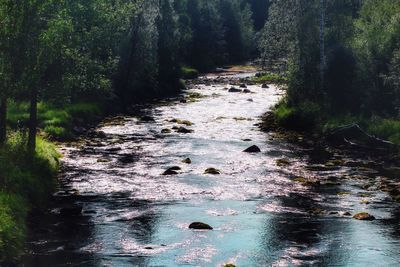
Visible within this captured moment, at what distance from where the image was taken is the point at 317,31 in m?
55.2

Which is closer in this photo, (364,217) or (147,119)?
(364,217)

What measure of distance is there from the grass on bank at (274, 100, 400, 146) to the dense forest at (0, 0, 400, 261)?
0.10 m

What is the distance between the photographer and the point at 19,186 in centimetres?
2734

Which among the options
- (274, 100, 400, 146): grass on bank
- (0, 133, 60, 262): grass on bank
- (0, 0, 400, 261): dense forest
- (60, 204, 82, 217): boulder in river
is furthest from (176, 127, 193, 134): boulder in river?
(60, 204, 82, 217): boulder in river

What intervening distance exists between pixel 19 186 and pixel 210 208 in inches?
385

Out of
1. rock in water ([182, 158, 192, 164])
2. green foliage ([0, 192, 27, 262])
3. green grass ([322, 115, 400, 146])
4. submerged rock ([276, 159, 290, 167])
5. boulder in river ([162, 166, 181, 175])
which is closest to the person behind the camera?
green foliage ([0, 192, 27, 262])

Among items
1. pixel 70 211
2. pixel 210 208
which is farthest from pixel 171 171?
pixel 70 211

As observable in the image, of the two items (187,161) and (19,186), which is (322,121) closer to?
(187,161)

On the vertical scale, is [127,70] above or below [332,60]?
below

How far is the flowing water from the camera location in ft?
72.1

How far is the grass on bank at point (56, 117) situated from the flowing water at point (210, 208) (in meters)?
2.84

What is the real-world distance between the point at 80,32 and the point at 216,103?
3726 centimetres

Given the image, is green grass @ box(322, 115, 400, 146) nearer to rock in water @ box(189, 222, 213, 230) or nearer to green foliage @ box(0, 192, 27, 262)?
rock in water @ box(189, 222, 213, 230)

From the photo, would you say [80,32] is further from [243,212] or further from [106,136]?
[243,212]
